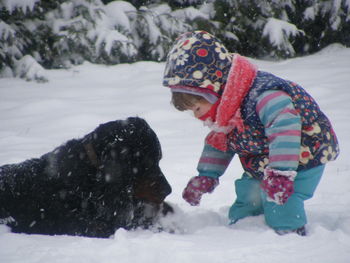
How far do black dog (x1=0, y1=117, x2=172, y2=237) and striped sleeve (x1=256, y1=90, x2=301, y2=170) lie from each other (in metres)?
0.69

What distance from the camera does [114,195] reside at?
2086mm

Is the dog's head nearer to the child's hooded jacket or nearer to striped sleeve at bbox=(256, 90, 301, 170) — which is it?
the child's hooded jacket

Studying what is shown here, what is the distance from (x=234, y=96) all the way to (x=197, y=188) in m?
0.68

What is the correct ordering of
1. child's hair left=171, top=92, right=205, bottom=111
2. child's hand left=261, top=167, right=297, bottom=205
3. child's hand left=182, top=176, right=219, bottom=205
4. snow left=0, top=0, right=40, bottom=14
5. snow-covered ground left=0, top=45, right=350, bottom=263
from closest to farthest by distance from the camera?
1. snow-covered ground left=0, top=45, right=350, bottom=263
2. child's hand left=261, top=167, right=297, bottom=205
3. child's hair left=171, top=92, right=205, bottom=111
4. child's hand left=182, top=176, right=219, bottom=205
5. snow left=0, top=0, right=40, bottom=14

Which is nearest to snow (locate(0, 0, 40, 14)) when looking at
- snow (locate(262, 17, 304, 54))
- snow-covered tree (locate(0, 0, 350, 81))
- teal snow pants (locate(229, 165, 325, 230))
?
snow-covered tree (locate(0, 0, 350, 81))

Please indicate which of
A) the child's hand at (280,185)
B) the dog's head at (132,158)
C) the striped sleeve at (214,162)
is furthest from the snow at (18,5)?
the child's hand at (280,185)

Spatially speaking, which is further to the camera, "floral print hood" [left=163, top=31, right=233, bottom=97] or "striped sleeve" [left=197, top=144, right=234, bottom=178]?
"striped sleeve" [left=197, top=144, right=234, bottom=178]

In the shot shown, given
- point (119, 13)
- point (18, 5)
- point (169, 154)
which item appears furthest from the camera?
point (119, 13)

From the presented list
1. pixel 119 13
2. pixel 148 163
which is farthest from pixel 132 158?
pixel 119 13

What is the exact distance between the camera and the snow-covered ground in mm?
1459

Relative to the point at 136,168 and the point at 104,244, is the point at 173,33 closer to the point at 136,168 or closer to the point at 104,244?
the point at 136,168

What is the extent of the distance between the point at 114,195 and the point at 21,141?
85.3 inches

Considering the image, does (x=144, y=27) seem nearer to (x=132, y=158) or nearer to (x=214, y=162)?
(x=214, y=162)

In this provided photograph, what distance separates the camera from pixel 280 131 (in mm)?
1841
